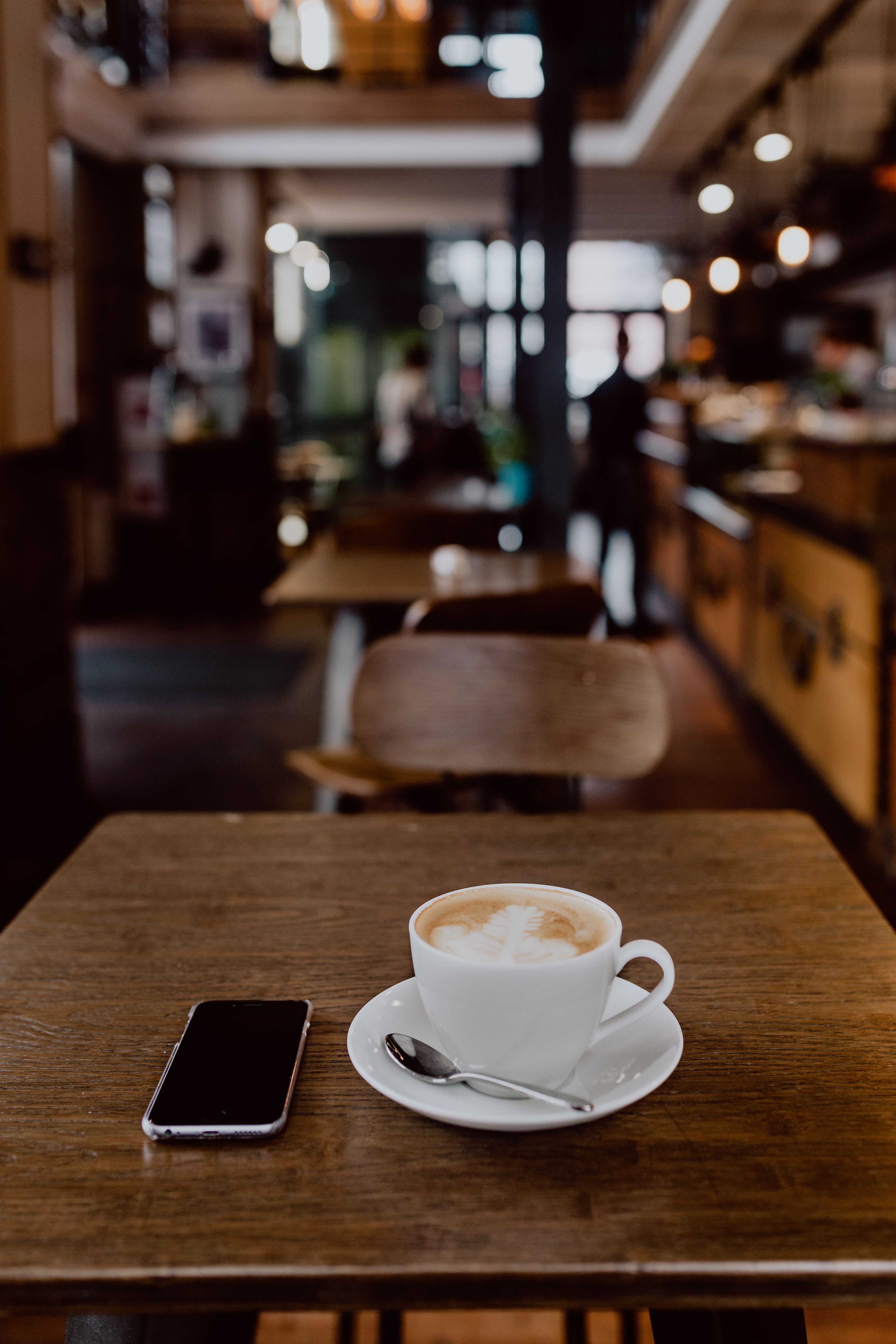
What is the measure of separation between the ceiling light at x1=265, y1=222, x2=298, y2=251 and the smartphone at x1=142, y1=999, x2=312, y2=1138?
33.0 feet

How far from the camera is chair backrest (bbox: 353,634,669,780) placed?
5.59 ft

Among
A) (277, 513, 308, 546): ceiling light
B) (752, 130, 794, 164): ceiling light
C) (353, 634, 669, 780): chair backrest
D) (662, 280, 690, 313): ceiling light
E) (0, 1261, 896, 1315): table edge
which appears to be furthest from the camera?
(277, 513, 308, 546): ceiling light

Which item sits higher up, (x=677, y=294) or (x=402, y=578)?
(x=677, y=294)

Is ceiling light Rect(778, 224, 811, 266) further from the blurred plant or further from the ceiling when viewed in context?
the blurred plant

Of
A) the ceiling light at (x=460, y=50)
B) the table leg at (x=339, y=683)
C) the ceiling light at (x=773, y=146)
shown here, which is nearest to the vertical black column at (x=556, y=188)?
the table leg at (x=339, y=683)

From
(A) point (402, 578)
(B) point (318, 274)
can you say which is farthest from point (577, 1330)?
(B) point (318, 274)

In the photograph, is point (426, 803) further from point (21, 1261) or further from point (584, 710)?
point (21, 1261)

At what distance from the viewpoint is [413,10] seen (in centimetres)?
886

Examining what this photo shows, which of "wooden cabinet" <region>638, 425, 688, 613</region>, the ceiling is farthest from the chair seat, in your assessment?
"wooden cabinet" <region>638, 425, 688, 613</region>

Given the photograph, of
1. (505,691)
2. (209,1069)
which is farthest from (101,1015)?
(505,691)

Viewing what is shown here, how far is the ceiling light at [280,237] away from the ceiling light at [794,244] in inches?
196

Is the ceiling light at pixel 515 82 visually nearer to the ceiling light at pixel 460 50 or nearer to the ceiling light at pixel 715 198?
the ceiling light at pixel 460 50

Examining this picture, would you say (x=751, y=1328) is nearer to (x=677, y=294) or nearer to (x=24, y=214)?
(x=24, y=214)

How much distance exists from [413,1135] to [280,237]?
10.6 metres
